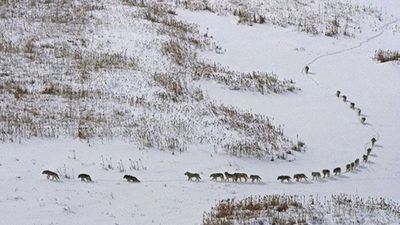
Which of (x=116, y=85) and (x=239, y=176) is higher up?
(x=116, y=85)

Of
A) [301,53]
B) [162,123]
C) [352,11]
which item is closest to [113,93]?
[162,123]

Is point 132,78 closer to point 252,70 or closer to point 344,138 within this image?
point 252,70

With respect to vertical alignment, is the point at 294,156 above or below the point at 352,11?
below

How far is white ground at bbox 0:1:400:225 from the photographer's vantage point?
1405 cm

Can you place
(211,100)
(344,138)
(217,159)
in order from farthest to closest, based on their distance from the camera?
(211,100) < (344,138) < (217,159)

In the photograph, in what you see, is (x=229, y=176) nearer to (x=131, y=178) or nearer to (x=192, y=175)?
(x=192, y=175)

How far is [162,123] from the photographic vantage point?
1973cm

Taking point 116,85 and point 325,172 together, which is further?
point 116,85

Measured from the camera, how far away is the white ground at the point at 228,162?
46.1 feet

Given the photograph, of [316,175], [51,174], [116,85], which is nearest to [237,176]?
[316,175]

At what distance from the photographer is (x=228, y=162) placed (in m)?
17.8

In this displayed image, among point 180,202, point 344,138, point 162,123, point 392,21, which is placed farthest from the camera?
point 392,21

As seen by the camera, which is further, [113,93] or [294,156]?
[113,93]

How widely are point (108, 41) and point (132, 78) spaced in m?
4.60
